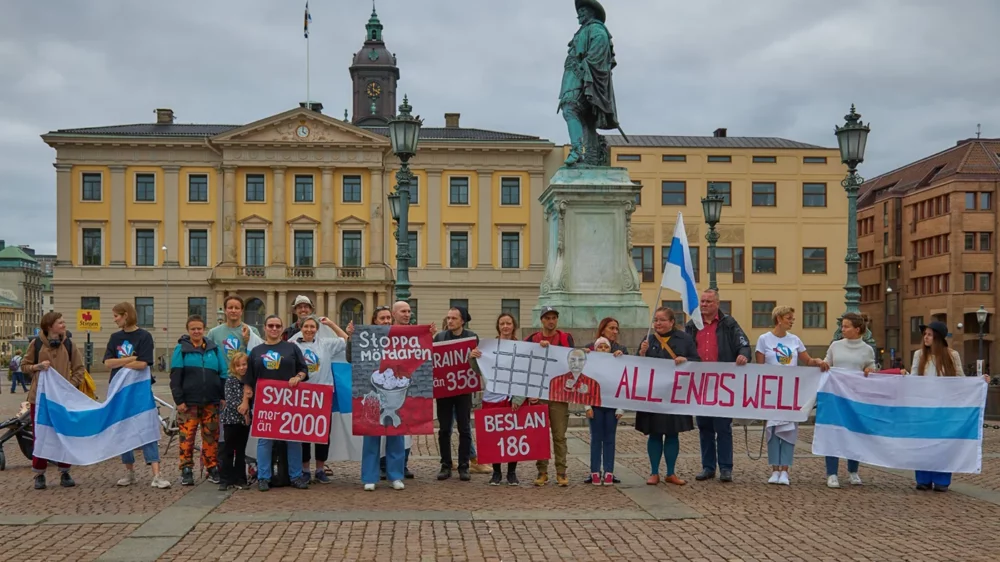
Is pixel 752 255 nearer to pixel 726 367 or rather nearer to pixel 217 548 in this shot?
pixel 726 367

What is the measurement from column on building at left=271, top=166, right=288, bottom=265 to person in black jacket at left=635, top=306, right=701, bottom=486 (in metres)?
57.8

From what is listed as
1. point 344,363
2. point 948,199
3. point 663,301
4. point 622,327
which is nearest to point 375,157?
point 663,301

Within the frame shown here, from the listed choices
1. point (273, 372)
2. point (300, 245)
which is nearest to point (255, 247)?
point (300, 245)

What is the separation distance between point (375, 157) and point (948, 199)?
3691cm

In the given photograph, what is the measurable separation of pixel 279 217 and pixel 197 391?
189 ft

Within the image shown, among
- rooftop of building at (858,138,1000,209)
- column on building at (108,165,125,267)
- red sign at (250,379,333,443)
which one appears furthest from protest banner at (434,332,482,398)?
rooftop of building at (858,138,1000,209)

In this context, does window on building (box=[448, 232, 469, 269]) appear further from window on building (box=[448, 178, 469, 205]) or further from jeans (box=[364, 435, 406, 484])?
jeans (box=[364, 435, 406, 484])

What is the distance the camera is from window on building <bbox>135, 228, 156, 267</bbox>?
66938 mm

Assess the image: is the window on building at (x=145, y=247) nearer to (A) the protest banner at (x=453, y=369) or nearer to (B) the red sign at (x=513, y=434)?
(A) the protest banner at (x=453, y=369)

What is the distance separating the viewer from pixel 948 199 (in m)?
67.6

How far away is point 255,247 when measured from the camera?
2662 inches

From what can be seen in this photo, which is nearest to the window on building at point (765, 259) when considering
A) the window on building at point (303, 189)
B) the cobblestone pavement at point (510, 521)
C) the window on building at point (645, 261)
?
the window on building at point (645, 261)

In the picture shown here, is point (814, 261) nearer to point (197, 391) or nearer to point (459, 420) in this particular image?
point (459, 420)

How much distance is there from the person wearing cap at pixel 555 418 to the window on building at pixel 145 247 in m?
60.1
